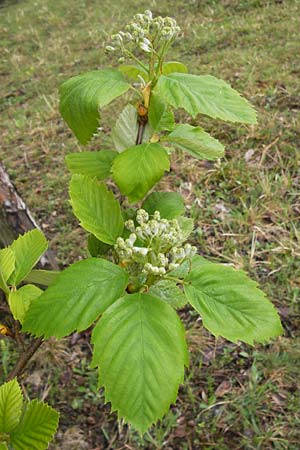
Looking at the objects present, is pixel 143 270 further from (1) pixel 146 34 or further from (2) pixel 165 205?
(1) pixel 146 34

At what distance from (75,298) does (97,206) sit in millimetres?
192

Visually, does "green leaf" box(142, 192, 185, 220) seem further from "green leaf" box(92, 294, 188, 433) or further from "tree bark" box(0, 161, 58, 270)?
"tree bark" box(0, 161, 58, 270)

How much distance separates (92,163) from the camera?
96 centimetres

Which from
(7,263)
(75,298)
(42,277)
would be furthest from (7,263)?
(75,298)

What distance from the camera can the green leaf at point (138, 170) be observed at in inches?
32.5

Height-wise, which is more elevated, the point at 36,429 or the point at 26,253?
the point at 26,253

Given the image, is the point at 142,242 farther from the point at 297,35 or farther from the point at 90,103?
the point at 297,35

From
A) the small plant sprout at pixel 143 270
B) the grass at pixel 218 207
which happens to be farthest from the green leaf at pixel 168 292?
the grass at pixel 218 207

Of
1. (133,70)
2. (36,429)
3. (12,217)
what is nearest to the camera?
(36,429)

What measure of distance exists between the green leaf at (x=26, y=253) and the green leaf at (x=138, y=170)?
217 millimetres

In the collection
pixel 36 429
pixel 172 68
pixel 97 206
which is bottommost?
pixel 36 429

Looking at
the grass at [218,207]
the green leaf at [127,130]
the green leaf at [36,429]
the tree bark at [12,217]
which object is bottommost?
the grass at [218,207]

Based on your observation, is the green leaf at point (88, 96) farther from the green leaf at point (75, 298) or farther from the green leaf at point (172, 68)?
the green leaf at point (75, 298)

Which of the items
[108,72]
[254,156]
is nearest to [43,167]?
[254,156]
